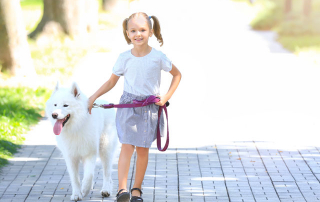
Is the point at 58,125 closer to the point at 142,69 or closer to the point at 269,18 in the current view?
the point at 142,69

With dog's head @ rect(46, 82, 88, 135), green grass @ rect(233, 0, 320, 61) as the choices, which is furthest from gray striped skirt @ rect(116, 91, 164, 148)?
green grass @ rect(233, 0, 320, 61)

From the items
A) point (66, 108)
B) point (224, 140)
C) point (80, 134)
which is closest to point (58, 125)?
Result: point (66, 108)

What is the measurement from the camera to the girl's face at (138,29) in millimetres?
4898

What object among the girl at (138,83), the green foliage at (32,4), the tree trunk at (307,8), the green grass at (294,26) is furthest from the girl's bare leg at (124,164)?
the green foliage at (32,4)

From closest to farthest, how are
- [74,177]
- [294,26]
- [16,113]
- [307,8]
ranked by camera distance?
[74,177]
[16,113]
[294,26]
[307,8]

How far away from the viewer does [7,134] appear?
787cm

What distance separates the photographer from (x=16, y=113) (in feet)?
29.7

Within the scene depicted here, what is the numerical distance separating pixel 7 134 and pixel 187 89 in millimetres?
5016

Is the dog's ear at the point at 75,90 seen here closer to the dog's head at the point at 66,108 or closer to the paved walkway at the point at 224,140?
the dog's head at the point at 66,108

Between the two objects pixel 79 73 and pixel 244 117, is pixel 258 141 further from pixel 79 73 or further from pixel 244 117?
pixel 79 73

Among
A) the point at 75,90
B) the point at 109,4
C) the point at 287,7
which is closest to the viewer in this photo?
the point at 75,90

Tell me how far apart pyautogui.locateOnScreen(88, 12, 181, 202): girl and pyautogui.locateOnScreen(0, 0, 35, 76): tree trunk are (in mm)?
7621

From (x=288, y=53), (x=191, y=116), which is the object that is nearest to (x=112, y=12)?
(x=288, y=53)

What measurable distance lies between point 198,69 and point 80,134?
9.17m
